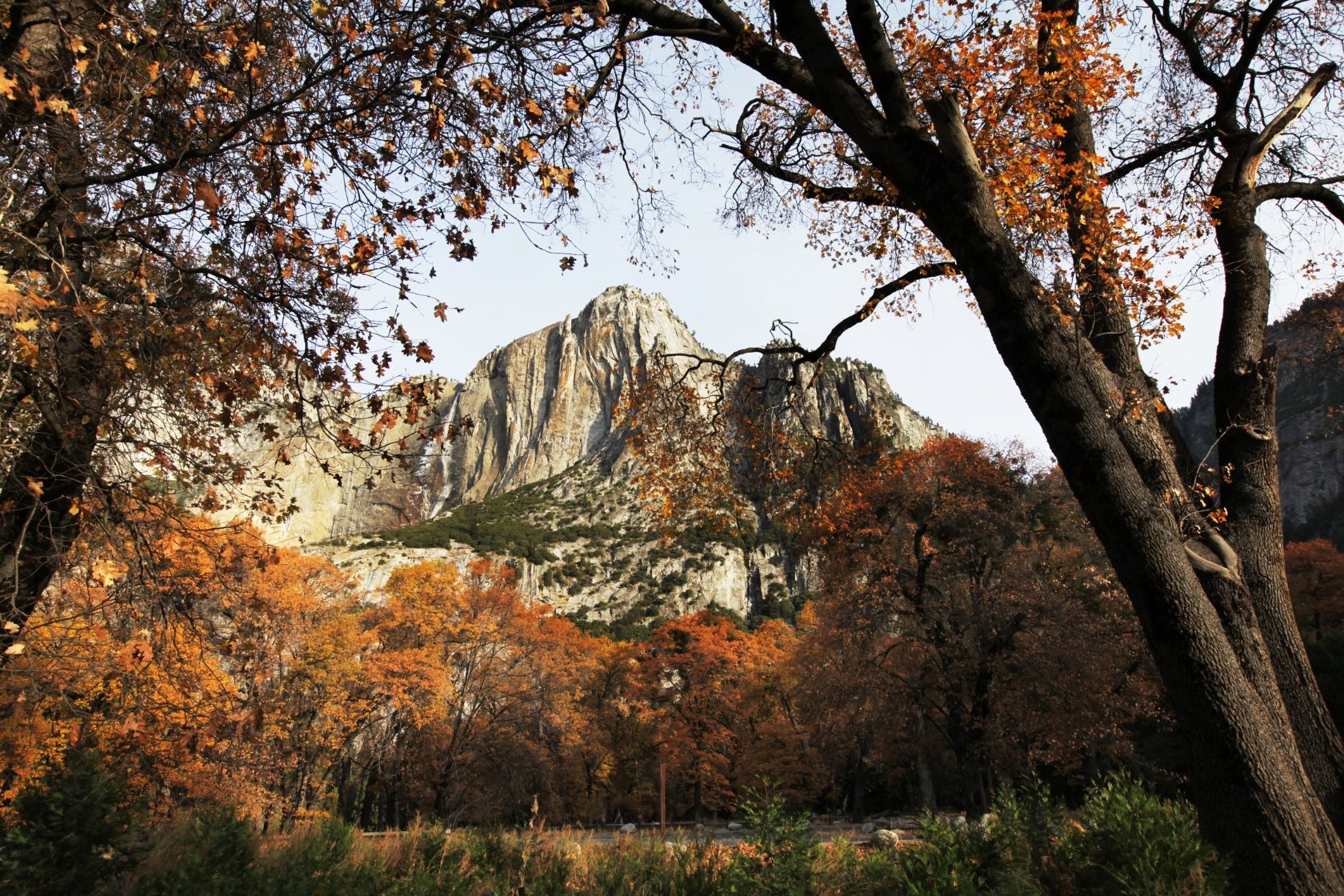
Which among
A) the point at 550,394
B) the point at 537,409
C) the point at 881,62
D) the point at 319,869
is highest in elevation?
the point at 550,394

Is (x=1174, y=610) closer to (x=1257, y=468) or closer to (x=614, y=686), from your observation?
(x=1257, y=468)

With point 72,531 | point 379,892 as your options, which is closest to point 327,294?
point 72,531

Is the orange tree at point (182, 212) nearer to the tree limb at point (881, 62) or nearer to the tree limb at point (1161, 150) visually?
the tree limb at point (881, 62)

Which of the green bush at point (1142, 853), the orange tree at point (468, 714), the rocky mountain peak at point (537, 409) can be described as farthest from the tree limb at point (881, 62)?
the rocky mountain peak at point (537, 409)

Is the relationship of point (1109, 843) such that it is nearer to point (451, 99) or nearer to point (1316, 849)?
point (1316, 849)

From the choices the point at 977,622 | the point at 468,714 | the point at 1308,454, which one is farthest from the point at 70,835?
the point at 1308,454

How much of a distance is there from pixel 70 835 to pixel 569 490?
91.2m

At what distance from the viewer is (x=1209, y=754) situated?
130 inches

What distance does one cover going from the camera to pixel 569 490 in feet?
314

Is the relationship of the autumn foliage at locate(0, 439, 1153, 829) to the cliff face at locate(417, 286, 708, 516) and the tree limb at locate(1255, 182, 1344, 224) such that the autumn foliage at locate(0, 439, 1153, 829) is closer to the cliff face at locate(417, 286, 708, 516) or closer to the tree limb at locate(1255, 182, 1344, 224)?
the tree limb at locate(1255, 182, 1344, 224)

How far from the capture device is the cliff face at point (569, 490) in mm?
41250

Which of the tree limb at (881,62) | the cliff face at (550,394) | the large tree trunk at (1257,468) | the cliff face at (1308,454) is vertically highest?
the cliff face at (550,394)

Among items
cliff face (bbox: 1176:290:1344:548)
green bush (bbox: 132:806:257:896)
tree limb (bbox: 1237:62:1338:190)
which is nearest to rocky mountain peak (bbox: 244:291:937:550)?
cliff face (bbox: 1176:290:1344:548)

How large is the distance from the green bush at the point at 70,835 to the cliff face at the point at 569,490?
8.95 ft
